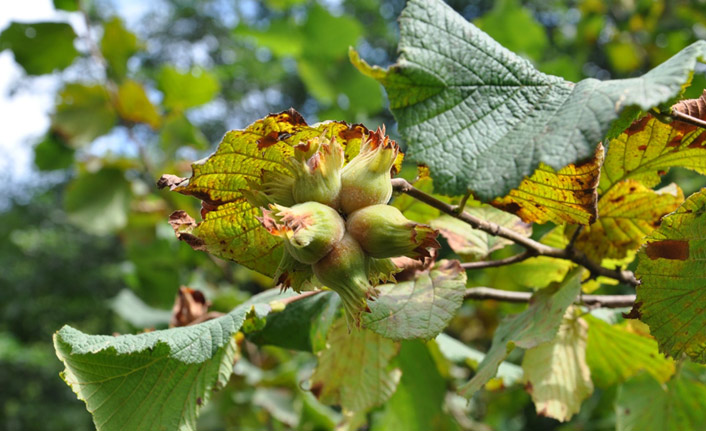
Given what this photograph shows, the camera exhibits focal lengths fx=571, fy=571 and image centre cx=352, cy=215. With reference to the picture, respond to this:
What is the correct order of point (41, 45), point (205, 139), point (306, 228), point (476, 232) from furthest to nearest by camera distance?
point (205, 139), point (41, 45), point (476, 232), point (306, 228)

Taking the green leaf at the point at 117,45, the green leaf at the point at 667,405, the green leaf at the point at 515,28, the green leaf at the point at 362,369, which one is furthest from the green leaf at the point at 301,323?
the green leaf at the point at 515,28

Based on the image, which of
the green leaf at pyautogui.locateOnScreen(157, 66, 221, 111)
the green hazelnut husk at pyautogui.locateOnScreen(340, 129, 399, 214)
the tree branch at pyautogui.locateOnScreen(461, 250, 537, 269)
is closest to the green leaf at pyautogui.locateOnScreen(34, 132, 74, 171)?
the green leaf at pyautogui.locateOnScreen(157, 66, 221, 111)

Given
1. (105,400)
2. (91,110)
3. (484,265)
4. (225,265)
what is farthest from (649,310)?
(91,110)

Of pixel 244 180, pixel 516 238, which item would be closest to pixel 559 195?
pixel 516 238

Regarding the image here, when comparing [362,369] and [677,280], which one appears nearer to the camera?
[677,280]

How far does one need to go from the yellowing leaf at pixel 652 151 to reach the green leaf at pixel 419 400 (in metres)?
0.59

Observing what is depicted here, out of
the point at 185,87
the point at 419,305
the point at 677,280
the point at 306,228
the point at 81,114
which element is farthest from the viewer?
the point at 185,87

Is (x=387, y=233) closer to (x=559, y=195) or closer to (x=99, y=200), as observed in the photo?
(x=559, y=195)

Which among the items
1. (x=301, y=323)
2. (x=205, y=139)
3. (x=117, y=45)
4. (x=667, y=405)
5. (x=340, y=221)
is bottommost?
(x=205, y=139)

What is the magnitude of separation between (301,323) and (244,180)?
0.36 meters

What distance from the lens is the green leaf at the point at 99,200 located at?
2.44 metres

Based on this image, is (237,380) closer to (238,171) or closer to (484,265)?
(484,265)

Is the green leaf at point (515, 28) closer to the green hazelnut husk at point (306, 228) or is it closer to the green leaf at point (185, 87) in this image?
the green leaf at point (185, 87)

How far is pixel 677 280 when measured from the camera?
0.66m
